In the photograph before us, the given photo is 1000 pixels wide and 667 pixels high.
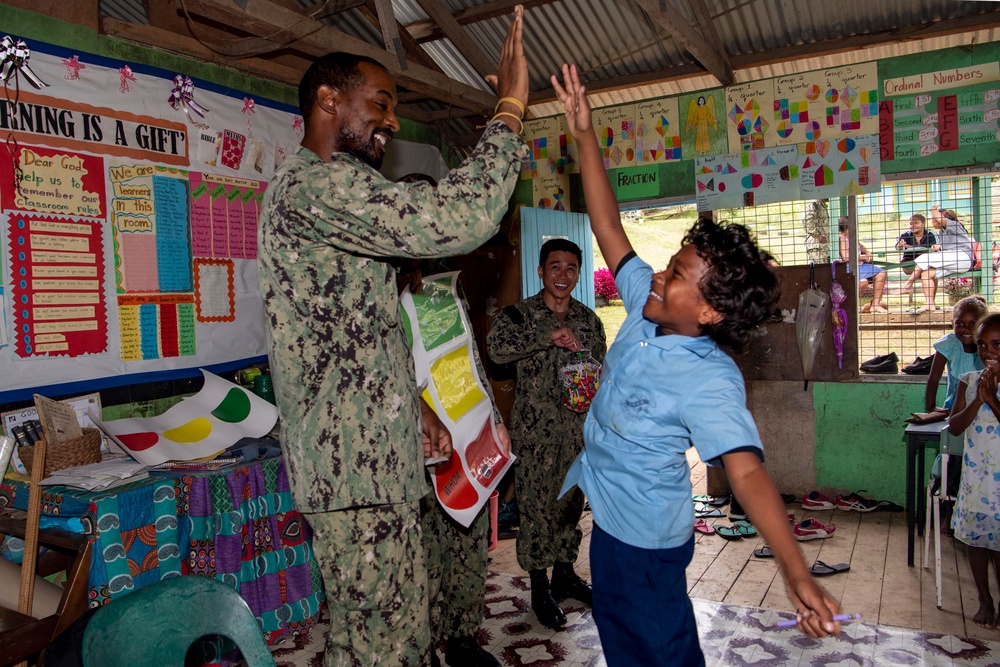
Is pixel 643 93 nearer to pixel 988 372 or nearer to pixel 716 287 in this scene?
pixel 988 372

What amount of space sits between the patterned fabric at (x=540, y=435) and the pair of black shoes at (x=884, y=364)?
2.80 meters

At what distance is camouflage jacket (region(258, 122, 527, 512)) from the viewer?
1579 mm

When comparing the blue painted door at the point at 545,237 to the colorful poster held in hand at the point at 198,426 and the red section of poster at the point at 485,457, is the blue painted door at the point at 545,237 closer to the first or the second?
the colorful poster held in hand at the point at 198,426

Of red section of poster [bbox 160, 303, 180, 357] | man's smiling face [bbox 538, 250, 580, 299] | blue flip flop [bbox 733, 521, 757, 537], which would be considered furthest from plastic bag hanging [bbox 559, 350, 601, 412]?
red section of poster [bbox 160, 303, 180, 357]

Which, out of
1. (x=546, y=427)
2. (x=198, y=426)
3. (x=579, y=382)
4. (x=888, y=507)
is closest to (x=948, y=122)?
(x=888, y=507)

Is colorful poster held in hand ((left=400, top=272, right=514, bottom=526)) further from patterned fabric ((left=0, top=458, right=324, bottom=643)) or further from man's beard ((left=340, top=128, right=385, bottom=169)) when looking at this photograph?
patterned fabric ((left=0, top=458, right=324, bottom=643))

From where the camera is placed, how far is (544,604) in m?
3.44

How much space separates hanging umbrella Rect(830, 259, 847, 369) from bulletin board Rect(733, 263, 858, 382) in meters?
0.02

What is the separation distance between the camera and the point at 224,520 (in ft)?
10.3

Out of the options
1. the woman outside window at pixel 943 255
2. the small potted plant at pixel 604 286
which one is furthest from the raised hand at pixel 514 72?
the small potted plant at pixel 604 286

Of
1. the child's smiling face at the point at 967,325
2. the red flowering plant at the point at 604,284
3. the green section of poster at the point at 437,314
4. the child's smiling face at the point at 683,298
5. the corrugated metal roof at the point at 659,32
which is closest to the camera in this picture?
the child's smiling face at the point at 683,298

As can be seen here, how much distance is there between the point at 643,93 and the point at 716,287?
15.0 ft

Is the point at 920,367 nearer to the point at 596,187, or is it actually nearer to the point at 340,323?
the point at 596,187

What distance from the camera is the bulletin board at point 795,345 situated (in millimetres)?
5219
